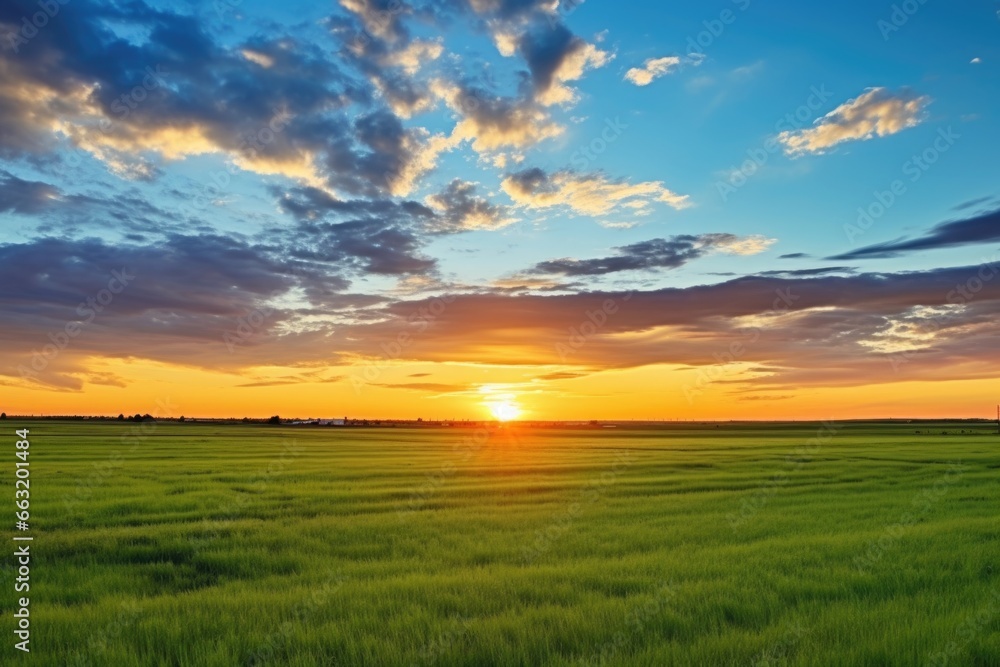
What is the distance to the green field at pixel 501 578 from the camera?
7.47m

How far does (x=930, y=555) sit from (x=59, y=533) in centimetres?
1881

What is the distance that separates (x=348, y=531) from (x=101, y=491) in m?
12.2

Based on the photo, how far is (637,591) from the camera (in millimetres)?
9969

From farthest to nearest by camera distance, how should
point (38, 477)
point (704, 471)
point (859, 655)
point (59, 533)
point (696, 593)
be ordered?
point (704, 471), point (38, 477), point (59, 533), point (696, 593), point (859, 655)

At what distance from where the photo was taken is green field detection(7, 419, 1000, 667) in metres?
7.47

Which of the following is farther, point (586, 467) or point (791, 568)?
point (586, 467)

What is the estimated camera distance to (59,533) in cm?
1479

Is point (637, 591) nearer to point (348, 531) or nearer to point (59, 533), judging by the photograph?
point (348, 531)

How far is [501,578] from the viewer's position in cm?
1061

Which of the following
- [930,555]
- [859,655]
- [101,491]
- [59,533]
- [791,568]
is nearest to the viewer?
[859,655]

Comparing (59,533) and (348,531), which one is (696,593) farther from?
(59,533)

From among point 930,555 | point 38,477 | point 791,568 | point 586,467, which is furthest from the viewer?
point 586,467

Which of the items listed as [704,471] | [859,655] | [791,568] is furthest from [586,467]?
[859,655]

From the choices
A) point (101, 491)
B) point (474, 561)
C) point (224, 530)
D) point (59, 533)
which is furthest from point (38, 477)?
point (474, 561)
